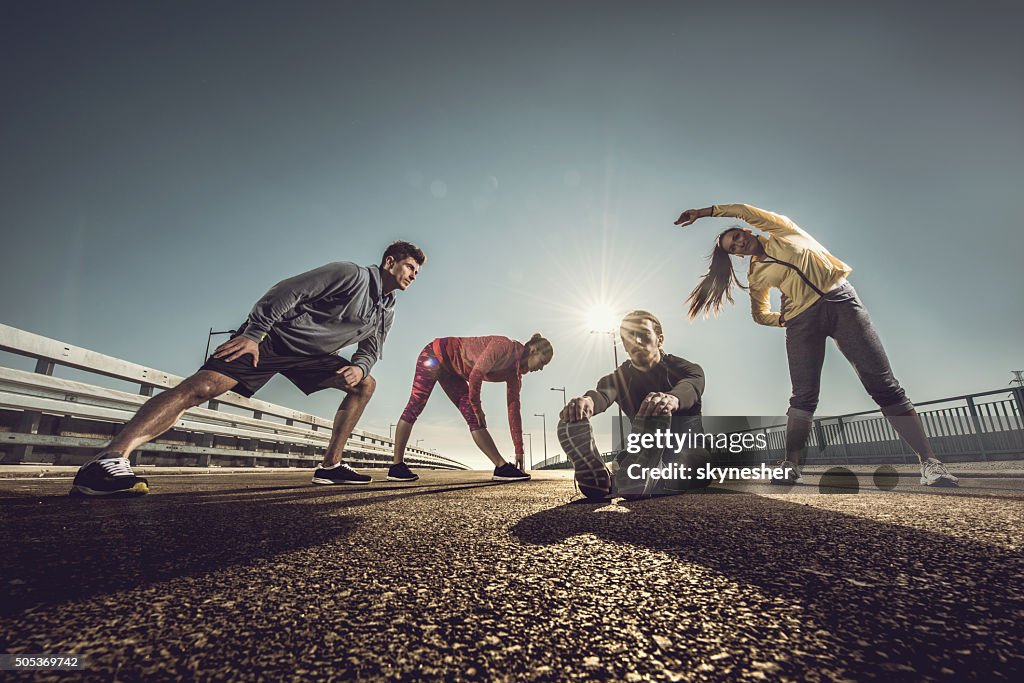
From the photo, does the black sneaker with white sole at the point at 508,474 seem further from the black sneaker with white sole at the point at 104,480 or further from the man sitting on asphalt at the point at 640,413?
the black sneaker with white sole at the point at 104,480

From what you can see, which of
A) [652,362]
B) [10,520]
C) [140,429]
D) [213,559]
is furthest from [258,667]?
[652,362]

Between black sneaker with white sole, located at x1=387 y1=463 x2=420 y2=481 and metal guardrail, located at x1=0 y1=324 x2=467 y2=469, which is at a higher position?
metal guardrail, located at x1=0 y1=324 x2=467 y2=469

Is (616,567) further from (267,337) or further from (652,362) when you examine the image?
(267,337)

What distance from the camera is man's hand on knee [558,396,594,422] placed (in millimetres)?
2484

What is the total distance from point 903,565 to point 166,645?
4.24 ft

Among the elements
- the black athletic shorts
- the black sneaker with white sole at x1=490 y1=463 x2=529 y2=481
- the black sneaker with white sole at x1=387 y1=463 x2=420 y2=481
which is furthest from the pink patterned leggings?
the black athletic shorts

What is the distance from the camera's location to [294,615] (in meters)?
0.66

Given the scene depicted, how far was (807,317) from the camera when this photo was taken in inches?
140

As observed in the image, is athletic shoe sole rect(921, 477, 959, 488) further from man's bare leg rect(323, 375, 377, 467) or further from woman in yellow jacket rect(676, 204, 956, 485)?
man's bare leg rect(323, 375, 377, 467)

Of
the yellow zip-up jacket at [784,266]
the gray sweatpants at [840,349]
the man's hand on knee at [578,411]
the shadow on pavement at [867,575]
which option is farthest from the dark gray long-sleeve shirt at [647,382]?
the shadow on pavement at [867,575]

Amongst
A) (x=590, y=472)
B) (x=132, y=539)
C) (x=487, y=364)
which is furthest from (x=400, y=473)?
(x=132, y=539)

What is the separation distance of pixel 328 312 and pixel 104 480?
169cm

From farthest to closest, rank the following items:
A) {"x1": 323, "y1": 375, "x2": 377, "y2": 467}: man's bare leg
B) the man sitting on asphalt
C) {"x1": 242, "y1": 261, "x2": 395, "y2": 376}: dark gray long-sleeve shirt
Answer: {"x1": 323, "y1": 375, "x2": 377, "y2": 467}: man's bare leg
{"x1": 242, "y1": 261, "x2": 395, "y2": 376}: dark gray long-sleeve shirt
the man sitting on asphalt

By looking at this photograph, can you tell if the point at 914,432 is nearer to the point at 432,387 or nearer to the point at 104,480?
the point at 432,387
